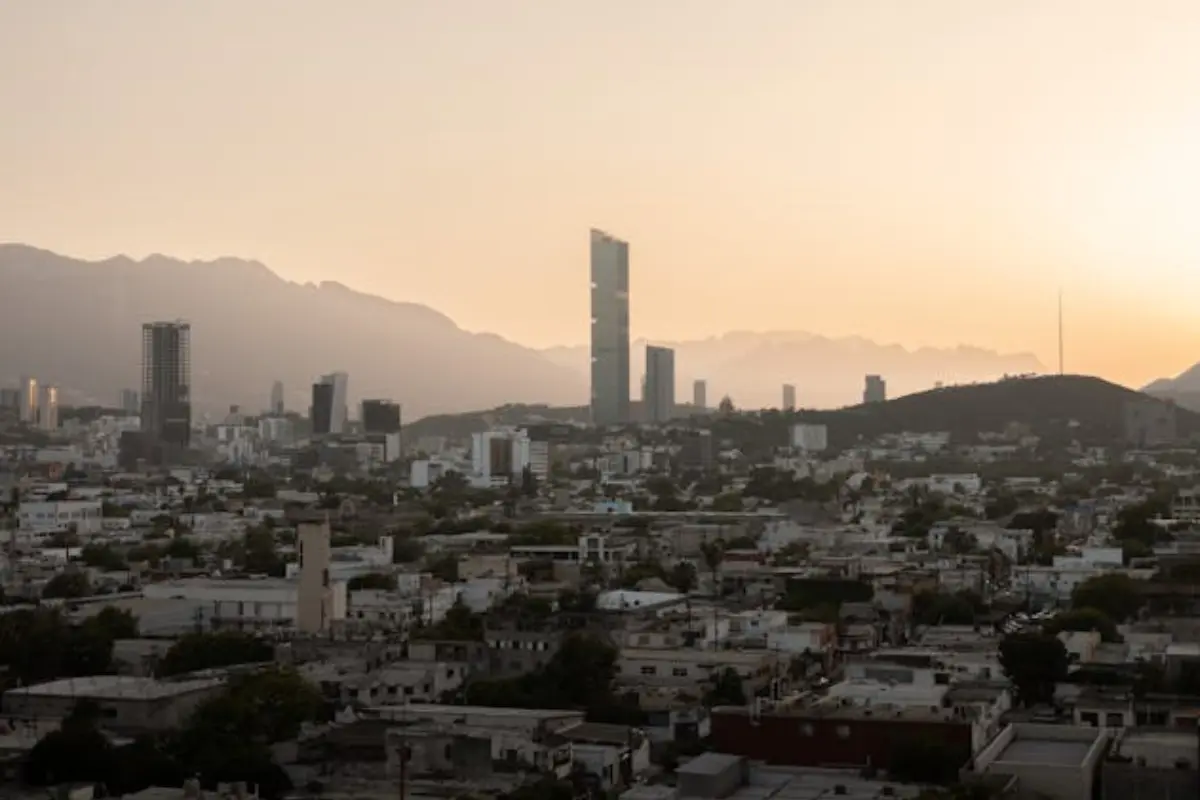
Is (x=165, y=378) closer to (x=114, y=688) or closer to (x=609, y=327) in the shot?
(x=609, y=327)

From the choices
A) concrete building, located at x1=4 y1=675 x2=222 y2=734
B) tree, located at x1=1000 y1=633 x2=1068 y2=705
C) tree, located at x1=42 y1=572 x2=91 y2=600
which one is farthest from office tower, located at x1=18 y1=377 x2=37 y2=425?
tree, located at x1=1000 y1=633 x2=1068 y2=705

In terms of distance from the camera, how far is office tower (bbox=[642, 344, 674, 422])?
102m

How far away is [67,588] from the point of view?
906 inches

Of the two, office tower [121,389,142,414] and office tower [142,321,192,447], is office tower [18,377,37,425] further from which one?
office tower [142,321,192,447]

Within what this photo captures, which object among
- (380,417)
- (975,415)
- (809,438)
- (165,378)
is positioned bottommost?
(809,438)

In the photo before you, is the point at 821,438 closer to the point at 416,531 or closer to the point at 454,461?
the point at 454,461

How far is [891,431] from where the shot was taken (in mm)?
73250

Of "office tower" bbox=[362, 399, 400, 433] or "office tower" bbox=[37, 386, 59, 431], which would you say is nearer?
"office tower" bbox=[362, 399, 400, 433]

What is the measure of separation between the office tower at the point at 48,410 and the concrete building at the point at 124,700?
72331 millimetres

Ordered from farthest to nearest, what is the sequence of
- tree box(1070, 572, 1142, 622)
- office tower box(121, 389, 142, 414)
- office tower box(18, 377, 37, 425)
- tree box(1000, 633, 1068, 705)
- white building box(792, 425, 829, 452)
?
1. office tower box(121, 389, 142, 414)
2. office tower box(18, 377, 37, 425)
3. white building box(792, 425, 829, 452)
4. tree box(1070, 572, 1142, 622)
5. tree box(1000, 633, 1068, 705)

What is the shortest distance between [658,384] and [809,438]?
110 ft

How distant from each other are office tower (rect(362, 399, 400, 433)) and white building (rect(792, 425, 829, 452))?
1872 centimetres

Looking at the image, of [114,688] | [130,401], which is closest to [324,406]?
[130,401]

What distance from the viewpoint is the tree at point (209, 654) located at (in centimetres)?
1556
